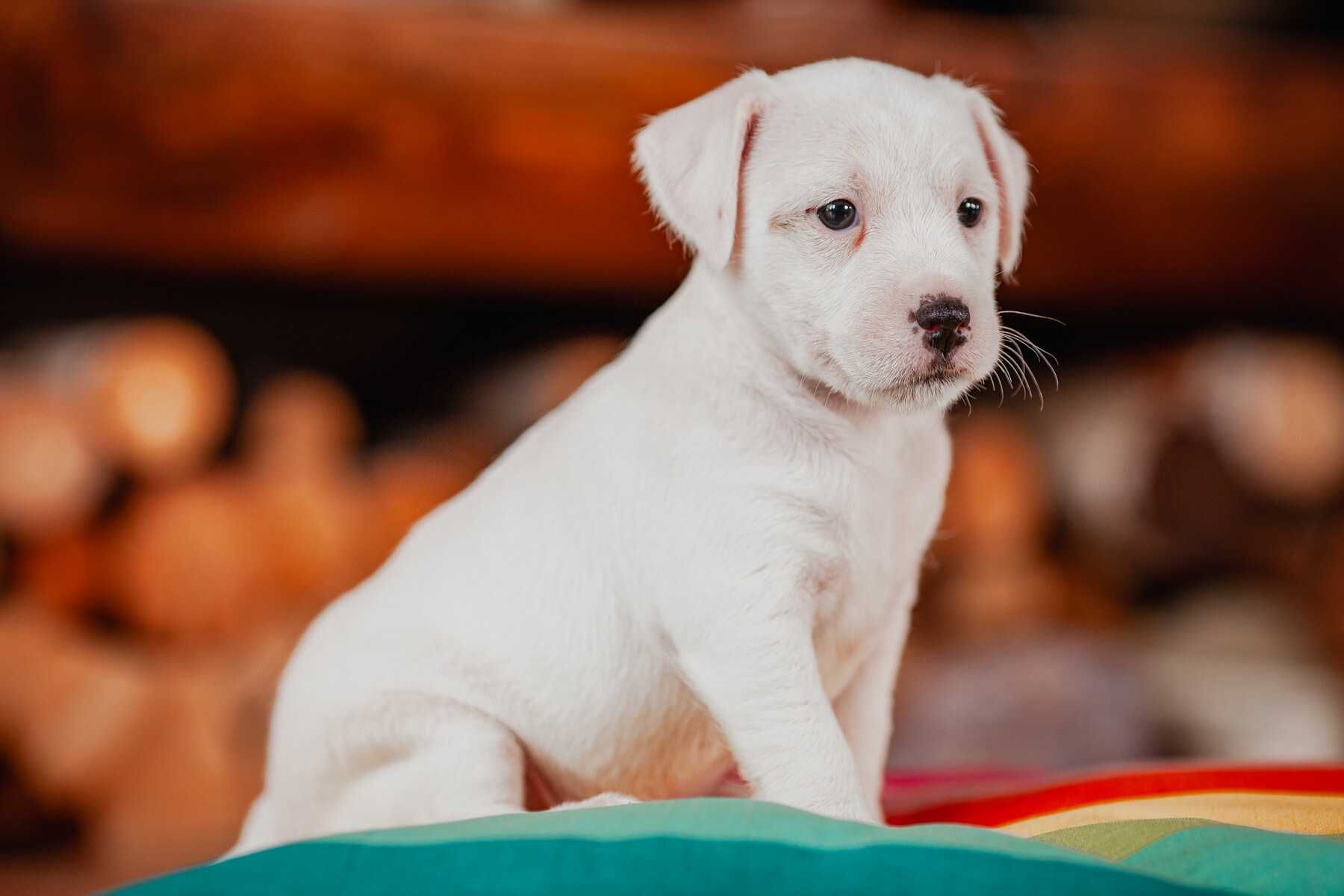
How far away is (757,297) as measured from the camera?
0.98 metres

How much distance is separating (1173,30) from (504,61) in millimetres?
1504

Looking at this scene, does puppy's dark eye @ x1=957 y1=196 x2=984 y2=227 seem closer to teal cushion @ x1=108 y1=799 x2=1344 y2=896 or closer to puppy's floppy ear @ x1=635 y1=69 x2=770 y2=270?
puppy's floppy ear @ x1=635 y1=69 x2=770 y2=270

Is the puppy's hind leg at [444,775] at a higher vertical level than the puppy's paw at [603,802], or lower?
lower

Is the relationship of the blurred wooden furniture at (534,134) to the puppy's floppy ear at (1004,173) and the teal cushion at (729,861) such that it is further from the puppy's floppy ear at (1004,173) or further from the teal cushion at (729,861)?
the teal cushion at (729,861)

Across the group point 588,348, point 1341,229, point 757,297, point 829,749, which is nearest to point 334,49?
point 588,348

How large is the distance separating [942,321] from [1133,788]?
43 centimetres

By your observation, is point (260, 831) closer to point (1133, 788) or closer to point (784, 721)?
point (784, 721)

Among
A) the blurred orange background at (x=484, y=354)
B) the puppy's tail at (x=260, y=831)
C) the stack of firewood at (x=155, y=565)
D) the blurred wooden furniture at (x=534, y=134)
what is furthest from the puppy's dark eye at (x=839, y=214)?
the stack of firewood at (x=155, y=565)

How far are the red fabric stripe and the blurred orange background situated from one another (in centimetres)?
95

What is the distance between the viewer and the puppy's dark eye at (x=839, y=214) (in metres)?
0.94

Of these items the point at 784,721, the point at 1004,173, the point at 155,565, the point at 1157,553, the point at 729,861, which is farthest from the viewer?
the point at 1157,553

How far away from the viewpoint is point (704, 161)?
0.98m

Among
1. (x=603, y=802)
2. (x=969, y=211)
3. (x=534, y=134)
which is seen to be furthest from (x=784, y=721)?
(x=534, y=134)

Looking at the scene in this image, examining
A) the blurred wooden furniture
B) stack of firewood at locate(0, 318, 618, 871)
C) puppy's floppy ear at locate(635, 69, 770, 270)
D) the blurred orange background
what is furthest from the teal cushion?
the blurred wooden furniture
